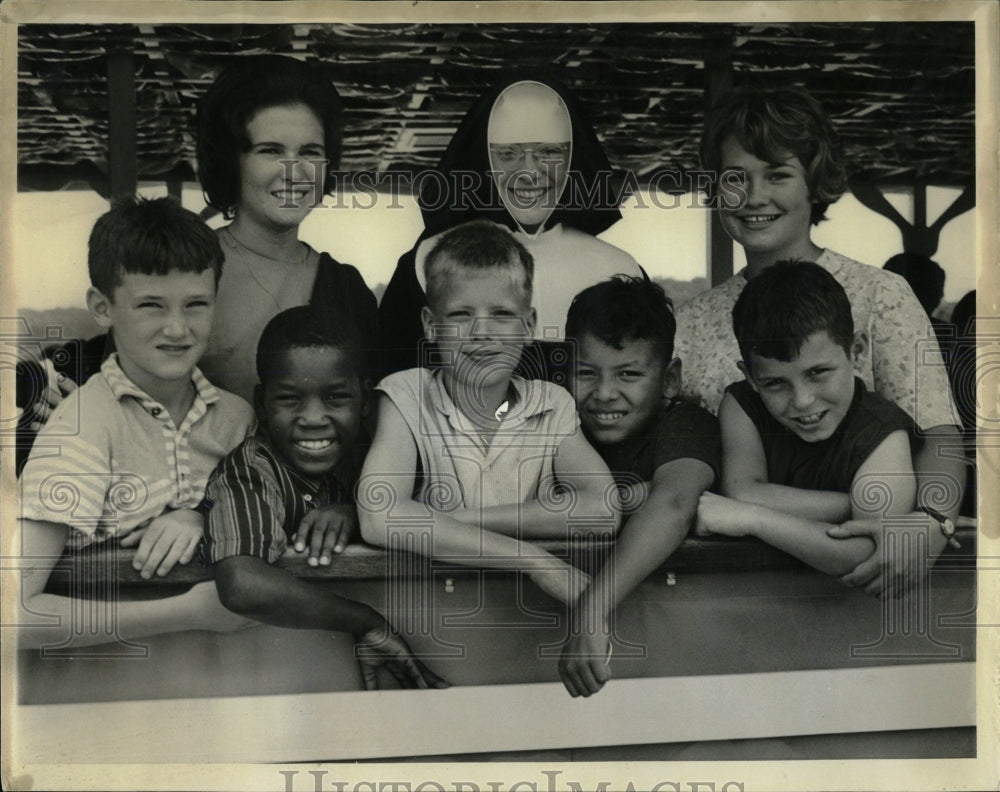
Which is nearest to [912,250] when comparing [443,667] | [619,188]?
[619,188]

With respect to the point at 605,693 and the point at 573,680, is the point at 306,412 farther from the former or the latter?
the point at 605,693

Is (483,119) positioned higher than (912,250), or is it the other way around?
(483,119)

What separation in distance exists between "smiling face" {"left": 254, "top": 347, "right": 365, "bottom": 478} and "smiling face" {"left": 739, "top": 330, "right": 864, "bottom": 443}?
132cm

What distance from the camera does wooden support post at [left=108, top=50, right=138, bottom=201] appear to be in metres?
4.28

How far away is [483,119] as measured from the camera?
4.33 m

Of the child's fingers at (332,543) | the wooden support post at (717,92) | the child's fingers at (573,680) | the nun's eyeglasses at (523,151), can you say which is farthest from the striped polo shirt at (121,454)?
the wooden support post at (717,92)

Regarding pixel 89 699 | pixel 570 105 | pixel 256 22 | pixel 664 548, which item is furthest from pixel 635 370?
pixel 89 699

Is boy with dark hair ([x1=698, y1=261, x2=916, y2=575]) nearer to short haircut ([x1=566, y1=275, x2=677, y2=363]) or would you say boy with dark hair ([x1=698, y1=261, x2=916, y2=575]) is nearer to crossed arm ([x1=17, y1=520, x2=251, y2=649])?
short haircut ([x1=566, y1=275, x2=677, y2=363])

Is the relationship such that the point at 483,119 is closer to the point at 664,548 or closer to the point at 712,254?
the point at 712,254

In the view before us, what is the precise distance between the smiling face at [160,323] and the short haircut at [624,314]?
1.17m

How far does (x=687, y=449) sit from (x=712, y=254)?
637 mm

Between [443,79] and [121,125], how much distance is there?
104 centimetres

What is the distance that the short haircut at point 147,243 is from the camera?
14.0 feet

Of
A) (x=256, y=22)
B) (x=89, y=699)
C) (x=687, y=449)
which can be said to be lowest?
(x=89, y=699)
